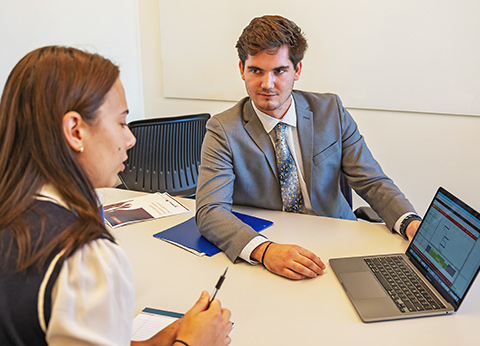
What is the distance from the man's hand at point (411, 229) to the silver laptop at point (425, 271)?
104 mm

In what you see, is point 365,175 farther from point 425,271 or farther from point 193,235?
point 193,235

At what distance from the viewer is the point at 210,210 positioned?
1593 mm

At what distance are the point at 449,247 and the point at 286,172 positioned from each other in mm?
761

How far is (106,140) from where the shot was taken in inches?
33.2

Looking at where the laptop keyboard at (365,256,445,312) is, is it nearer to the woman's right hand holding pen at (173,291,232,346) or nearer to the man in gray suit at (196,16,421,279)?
the man in gray suit at (196,16,421,279)

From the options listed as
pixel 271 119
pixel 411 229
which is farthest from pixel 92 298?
pixel 271 119

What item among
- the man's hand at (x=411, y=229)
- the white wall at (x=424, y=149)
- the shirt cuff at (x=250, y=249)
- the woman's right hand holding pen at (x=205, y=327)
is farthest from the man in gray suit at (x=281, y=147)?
the white wall at (x=424, y=149)

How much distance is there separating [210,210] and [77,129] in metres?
0.85

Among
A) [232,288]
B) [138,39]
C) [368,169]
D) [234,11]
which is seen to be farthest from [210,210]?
[138,39]

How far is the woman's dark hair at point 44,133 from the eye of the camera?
75 centimetres

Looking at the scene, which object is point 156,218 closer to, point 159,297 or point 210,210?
point 210,210

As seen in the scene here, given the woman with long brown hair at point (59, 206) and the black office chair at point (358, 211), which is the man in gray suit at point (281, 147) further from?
the woman with long brown hair at point (59, 206)

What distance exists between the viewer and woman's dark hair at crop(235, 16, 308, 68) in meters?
1.74

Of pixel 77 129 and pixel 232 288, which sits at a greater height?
pixel 77 129
